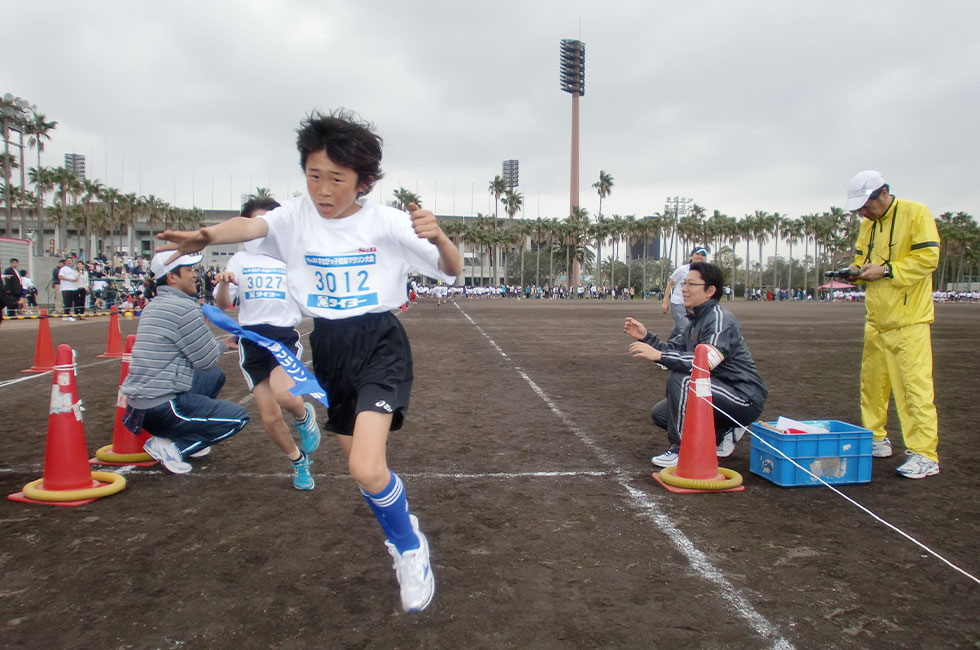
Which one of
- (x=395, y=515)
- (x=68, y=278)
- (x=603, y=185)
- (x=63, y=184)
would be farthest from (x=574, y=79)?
(x=395, y=515)

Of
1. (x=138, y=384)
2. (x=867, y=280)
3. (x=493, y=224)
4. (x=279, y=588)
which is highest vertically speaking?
(x=493, y=224)

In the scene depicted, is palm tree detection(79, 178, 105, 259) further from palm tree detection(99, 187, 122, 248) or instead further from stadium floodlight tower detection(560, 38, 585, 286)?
stadium floodlight tower detection(560, 38, 585, 286)

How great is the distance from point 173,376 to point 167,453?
575 millimetres

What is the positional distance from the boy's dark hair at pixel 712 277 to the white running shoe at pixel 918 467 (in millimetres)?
1796

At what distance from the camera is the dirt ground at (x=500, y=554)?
270 centimetres

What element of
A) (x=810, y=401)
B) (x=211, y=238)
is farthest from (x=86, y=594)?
(x=810, y=401)

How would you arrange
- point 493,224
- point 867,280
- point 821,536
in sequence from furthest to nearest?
point 493,224 < point 867,280 < point 821,536

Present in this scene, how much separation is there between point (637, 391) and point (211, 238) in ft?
22.4

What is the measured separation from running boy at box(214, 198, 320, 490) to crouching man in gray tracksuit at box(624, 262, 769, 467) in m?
2.53

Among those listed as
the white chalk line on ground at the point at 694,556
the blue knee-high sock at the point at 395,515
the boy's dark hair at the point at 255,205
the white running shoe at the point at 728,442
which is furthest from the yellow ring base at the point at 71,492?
the white running shoe at the point at 728,442

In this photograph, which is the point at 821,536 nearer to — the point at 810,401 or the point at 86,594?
the point at 86,594

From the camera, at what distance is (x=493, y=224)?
106625 mm

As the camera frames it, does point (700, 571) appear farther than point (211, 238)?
Yes

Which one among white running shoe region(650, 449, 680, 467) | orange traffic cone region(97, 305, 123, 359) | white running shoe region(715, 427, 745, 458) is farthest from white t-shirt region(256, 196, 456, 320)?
orange traffic cone region(97, 305, 123, 359)
